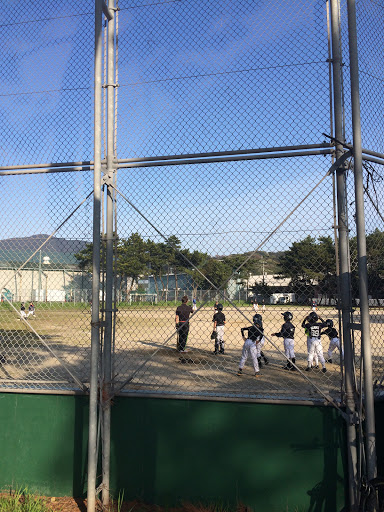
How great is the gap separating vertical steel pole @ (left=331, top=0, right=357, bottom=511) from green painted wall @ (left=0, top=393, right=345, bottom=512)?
4.3 inches

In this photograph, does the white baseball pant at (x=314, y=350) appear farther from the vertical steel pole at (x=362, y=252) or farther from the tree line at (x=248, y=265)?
the vertical steel pole at (x=362, y=252)

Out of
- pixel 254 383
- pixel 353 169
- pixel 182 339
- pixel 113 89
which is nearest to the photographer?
pixel 353 169

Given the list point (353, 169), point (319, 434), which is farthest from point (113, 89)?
point (319, 434)

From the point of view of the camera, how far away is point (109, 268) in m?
3.94

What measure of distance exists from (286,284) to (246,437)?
1351mm

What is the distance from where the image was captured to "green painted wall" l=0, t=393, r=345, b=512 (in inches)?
139

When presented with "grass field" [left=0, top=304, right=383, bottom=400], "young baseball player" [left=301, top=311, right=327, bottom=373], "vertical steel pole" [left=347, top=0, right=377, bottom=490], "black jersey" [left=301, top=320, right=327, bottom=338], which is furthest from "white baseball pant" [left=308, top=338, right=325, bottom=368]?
"vertical steel pole" [left=347, top=0, right=377, bottom=490]

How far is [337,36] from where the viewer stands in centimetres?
362

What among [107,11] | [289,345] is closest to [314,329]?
[289,345]

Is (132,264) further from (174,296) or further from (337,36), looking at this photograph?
(337,36)

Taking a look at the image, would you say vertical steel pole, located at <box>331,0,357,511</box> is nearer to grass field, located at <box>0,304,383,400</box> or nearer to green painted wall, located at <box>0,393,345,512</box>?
green painted wall, located at <box>0,393,345,512</box>

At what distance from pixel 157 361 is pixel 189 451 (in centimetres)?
714

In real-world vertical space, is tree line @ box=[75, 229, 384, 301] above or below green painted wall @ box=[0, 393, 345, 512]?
above

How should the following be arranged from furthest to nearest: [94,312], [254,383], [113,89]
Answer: [254,383] < [113,89] < [94,312]
